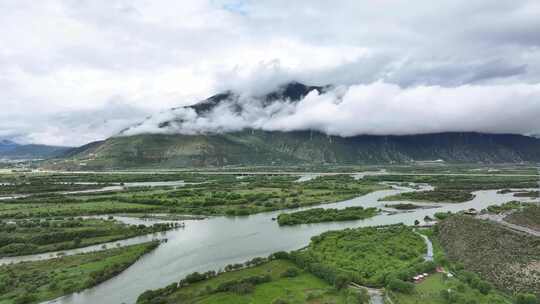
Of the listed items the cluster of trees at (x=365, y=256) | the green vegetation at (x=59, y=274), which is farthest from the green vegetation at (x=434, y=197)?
the green vegetation at (x=59, y=274)

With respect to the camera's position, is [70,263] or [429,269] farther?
[70,263]

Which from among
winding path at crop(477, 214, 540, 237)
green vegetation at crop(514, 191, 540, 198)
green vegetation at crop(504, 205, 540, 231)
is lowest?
green vegetation at crop(514, 191, 540, 198)

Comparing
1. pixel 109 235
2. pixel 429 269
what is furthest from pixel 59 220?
pixel 429 269

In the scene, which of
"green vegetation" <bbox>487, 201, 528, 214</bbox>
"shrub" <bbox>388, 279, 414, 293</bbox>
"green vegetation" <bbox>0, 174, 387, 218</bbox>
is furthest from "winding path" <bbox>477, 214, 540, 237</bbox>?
"green vegetation" <bbox>0, 174, 387, 218</bbox>

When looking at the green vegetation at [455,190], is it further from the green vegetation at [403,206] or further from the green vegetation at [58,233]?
the green vegetation at [58,233]

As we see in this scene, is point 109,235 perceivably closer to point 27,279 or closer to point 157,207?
point 27,279

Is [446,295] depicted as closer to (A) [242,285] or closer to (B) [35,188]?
(A) [242,285]

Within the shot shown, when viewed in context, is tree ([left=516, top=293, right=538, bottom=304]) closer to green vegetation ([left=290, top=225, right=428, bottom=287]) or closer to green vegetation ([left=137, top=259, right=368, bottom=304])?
green vegetation ([left=290, top=225, right=428, bottom=287])
